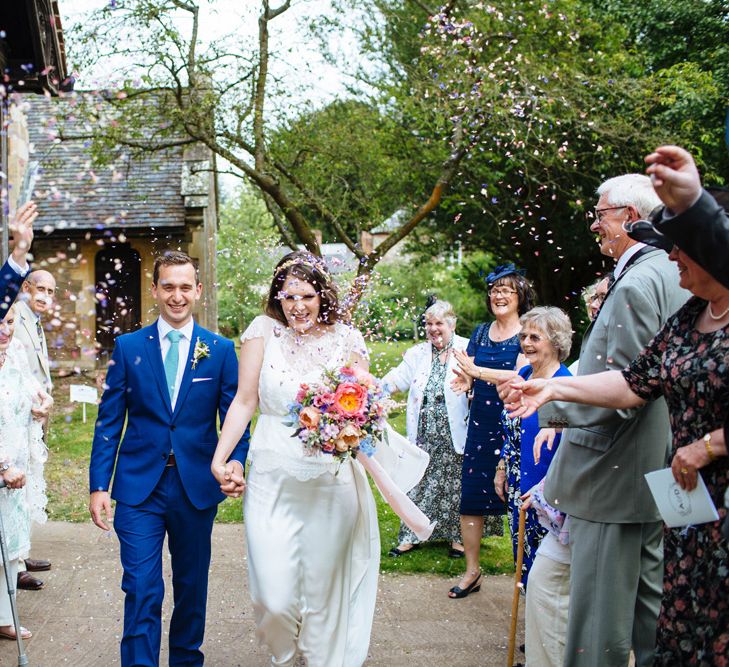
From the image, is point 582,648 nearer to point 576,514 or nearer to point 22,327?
point 576,514

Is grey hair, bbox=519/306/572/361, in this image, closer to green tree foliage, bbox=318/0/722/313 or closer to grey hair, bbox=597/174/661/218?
grey hair, bbox=597/174/661/218

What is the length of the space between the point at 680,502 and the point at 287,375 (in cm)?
244

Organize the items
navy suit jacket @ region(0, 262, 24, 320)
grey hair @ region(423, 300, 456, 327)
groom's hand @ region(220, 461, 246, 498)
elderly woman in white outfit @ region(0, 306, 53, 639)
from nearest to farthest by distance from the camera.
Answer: navy suit jacket @ region(0, 262, 24, 320) < groom's hand @ region(220, 461, 246, 498) < elderly woman in white outfit @ region(0, 306, 53, 639) < grey hair @ region(423, 300, 456, 327)

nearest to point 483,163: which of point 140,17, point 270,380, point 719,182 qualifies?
point 719,182

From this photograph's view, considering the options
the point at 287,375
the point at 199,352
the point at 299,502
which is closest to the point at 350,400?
the point at 287,375

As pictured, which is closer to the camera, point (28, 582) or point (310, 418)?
point (310, 418)

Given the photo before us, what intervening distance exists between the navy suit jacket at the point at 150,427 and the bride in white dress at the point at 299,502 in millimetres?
191

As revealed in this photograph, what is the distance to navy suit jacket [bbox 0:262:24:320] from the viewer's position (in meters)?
4.15

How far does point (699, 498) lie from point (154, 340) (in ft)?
10.2

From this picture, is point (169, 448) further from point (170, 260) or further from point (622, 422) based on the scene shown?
point (622, 422)

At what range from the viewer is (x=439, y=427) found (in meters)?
7.67

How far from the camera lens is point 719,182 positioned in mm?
15453

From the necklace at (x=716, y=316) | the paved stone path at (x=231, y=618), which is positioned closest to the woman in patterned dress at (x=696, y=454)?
the necklace at (x=716, y=316)

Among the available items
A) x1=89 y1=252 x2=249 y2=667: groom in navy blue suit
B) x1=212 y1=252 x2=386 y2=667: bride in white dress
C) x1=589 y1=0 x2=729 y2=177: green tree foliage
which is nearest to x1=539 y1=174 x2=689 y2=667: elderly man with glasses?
x1=212 y1=252 x2=386 y2=667: bride in white dress
